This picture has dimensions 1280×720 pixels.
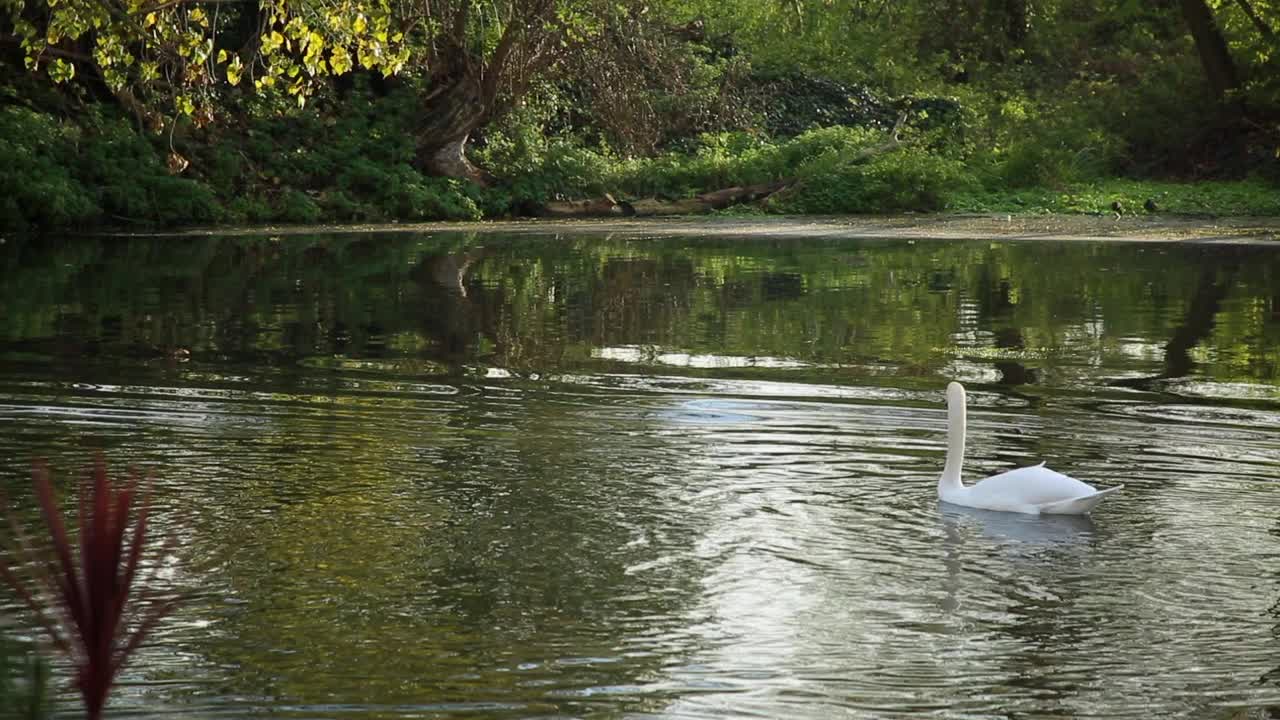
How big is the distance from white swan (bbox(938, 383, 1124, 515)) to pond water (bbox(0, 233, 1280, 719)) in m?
0.09

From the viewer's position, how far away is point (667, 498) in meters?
9.34

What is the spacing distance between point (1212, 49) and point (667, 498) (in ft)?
104

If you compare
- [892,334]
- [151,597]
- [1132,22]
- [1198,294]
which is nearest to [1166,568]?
[151,597]

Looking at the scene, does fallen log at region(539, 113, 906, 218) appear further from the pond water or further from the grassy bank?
the pond water

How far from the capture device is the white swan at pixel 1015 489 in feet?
29.4

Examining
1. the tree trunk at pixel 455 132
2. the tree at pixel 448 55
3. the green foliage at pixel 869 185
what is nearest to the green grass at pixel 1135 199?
the green foliage at pixel 869 185

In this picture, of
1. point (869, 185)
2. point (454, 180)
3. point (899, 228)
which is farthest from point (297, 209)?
point (869, 185)

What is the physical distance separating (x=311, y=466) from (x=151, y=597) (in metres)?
2.83

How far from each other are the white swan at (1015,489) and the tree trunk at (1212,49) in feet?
99.9

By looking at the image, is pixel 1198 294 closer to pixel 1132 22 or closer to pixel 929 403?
pixel 929 403

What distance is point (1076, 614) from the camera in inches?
292

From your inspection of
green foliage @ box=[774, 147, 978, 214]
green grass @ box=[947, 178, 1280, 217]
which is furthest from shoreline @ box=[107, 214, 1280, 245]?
green grass @ box=[947, 178, 1280, 217]

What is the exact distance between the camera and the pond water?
256 inches

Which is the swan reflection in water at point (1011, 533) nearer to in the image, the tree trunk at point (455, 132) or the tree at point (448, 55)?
the tree at point (448, 55)
